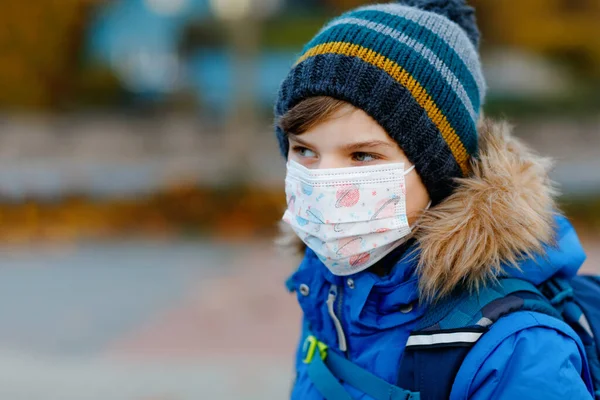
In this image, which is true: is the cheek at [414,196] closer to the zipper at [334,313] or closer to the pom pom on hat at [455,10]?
the zipper at [334,313]

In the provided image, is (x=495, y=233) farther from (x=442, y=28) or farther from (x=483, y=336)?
(x=442, y=28)

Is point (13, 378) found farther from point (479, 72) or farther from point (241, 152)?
point (241, 152)

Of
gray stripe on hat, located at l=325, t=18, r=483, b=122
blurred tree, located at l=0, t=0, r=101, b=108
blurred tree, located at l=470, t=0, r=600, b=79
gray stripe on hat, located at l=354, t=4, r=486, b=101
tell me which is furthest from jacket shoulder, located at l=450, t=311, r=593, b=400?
blurred tree, located at l=470, t=0, r=600, b=79

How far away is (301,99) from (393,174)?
329 millimetres

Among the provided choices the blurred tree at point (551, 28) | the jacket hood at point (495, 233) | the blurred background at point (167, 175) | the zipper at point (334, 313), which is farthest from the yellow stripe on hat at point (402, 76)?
the blurred tree at point (551, 28)

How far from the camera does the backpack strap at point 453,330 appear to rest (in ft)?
4.83

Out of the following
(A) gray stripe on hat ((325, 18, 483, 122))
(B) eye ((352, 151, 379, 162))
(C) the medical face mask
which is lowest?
(C) the medical face mask

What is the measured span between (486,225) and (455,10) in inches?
29.6

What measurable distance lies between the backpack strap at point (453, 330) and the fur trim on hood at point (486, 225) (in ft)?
0.14

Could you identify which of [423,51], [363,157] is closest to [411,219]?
[363,157]

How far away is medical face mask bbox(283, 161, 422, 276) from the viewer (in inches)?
68.4

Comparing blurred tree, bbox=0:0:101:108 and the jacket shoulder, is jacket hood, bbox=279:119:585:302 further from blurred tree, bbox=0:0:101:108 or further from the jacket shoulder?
blurred tree, bbox=0:0:101:108

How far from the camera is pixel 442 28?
5.87 ft

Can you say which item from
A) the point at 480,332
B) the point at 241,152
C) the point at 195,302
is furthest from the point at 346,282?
the point at 241,152
